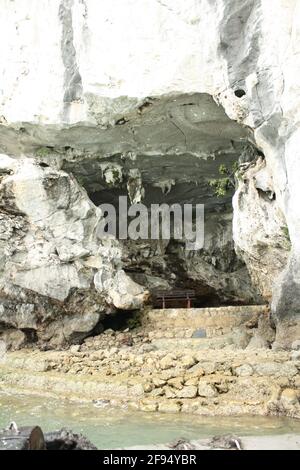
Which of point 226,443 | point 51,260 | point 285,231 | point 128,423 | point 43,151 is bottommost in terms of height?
point 128,423

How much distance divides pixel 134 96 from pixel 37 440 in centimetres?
995

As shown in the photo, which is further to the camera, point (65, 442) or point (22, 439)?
point (65, 442)

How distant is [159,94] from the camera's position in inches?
489

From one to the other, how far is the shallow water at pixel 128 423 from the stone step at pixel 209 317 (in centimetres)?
510

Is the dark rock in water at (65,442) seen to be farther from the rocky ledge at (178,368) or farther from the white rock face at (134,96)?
the white rock face at (134,96)

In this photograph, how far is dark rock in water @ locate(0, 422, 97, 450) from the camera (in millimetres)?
4199

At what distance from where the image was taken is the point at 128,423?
7934 millimetres

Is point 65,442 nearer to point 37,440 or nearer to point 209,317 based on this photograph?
point 37,440

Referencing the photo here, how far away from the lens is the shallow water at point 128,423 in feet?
22.7

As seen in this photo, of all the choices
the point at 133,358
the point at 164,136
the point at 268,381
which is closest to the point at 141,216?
the point at 164,136

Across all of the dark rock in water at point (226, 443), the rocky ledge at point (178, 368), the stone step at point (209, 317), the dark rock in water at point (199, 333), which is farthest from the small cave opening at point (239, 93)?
the dark rock in water at point (226, 443)

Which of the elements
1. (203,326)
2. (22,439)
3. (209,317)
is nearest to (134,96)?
(209,317)

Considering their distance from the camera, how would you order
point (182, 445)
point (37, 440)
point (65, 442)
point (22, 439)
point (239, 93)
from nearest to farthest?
point (22, 439) < point (37, 440) < point (65, 442) < point (182, 445) < point (239, 93)
